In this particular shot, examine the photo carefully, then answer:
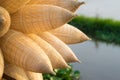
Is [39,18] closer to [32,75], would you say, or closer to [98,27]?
[32,75]

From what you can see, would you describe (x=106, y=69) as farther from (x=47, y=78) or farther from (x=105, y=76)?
(x=47, y=78)

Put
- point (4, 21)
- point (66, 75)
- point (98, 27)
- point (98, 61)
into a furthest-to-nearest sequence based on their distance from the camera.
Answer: point (98, 27) < point (98, 61) < point (66, 75) < point (4, 21)

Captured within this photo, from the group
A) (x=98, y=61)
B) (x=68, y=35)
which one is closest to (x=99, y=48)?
(x=98, y=61)

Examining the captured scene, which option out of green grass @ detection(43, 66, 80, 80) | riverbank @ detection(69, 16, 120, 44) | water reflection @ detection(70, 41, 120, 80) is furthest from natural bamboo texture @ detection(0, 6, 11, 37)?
riverbank @ detection(69, 16, 120, 44)

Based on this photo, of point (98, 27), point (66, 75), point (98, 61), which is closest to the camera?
point (66, 75)

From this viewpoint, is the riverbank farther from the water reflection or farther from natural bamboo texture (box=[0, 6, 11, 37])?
natural bamboo texture (box=[0, 6, 11, 37])

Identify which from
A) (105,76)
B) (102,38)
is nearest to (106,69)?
→ (105,76)
